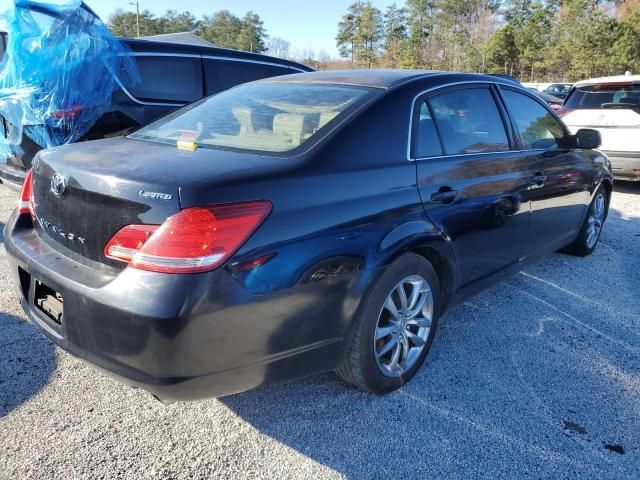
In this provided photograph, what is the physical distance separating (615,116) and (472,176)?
19.5 ft

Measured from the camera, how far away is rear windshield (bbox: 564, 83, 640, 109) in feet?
24.8

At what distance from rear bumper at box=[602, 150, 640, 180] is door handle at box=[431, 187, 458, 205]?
584 cm

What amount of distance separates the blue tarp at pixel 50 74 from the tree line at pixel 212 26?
235 feet

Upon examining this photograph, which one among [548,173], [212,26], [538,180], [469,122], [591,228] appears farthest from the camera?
[212,26]

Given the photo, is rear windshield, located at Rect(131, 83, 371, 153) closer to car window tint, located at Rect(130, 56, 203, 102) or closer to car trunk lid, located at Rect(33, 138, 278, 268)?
car trunk lid, located at Rect(33, 138, 278, 268)

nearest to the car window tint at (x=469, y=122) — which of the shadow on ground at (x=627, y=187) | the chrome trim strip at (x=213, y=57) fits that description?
the chrome trim strip at (x=213, y=57)

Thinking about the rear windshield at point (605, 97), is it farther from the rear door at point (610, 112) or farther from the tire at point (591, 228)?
the tire at point (591, 228)

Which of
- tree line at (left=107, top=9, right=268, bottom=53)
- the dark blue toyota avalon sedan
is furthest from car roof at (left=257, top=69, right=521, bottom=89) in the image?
tree line at (left=107, top=9, right=268, bottom=53)

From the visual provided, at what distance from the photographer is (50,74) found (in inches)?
177

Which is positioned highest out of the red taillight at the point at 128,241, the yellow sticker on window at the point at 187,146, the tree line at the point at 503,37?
the tree line at the point at 503,37

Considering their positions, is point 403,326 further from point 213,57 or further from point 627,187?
point 627,187

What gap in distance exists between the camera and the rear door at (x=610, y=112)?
24.3 feet

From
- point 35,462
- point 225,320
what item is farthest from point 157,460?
point 225,320

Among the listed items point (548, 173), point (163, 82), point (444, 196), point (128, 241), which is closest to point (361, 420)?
point (444, 196)
